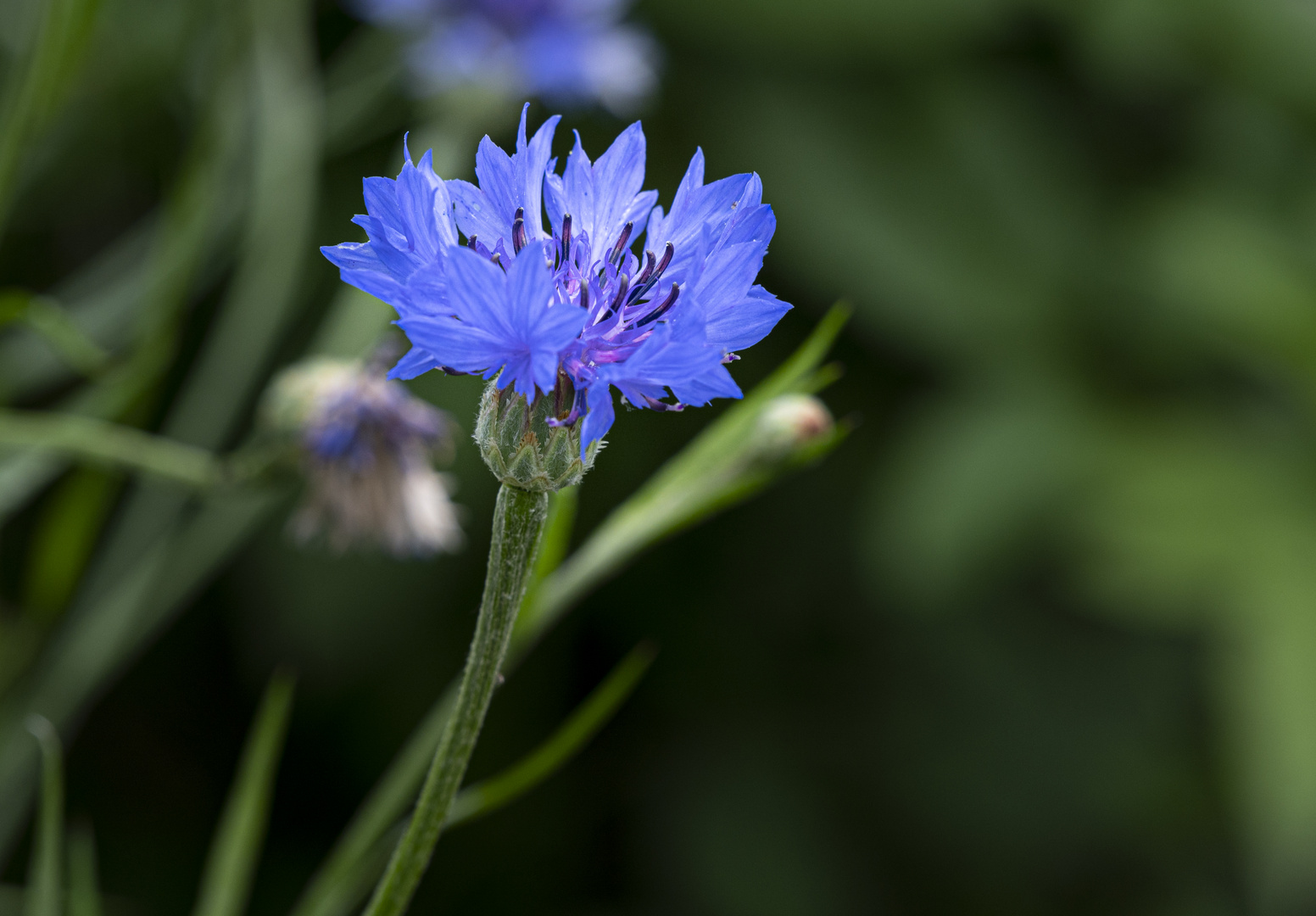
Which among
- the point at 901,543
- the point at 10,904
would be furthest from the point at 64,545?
the point at 901,543

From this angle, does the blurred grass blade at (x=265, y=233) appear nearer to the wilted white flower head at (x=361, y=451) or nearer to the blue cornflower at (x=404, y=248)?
the wilted white flower head at (x=361, y=451)

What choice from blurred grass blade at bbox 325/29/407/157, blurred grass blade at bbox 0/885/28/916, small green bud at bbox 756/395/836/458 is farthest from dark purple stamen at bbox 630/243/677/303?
blurred grass blade at bbox 0/885/28/916

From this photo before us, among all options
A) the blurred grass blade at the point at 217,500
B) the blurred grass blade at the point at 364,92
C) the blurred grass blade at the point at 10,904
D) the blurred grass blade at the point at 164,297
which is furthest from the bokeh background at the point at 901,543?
the blurred grass blade at the point at 164,297

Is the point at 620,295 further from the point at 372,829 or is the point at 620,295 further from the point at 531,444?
the point at 372,829

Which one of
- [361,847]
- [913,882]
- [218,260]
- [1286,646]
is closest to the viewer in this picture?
[361,847]

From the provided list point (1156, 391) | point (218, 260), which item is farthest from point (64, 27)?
point (1156, 391)

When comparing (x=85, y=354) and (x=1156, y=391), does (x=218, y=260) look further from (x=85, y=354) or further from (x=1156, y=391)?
(x=1156, y=391)

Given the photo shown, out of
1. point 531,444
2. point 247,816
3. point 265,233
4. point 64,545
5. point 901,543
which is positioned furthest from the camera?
point 901,543
